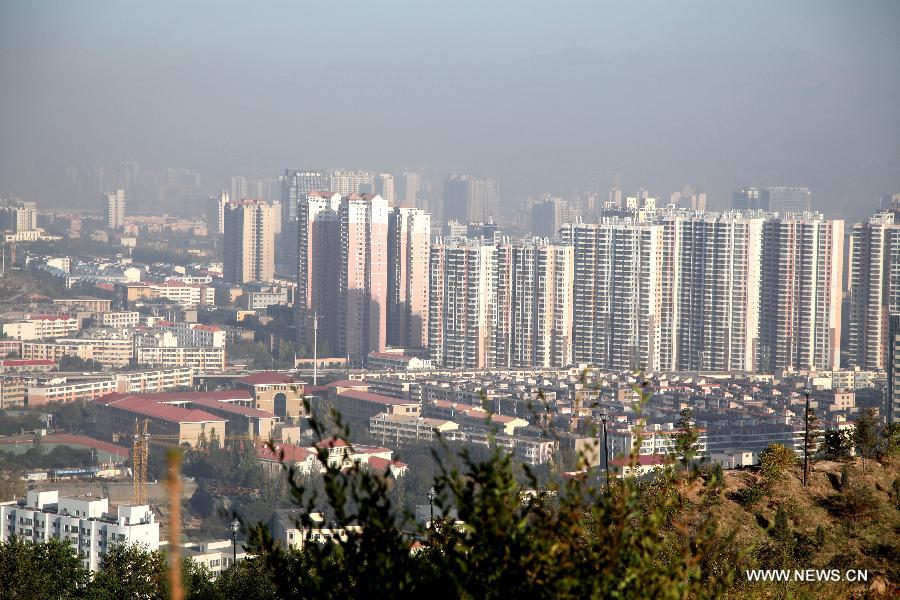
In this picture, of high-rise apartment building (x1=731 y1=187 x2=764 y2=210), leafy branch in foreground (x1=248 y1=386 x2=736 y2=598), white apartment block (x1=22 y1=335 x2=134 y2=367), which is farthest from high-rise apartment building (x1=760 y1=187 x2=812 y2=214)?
leafy branch in foreground (x1=248 y1=386 x2=736 y2=598)

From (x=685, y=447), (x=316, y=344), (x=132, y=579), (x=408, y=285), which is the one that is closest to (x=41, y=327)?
(x=316, y=344)

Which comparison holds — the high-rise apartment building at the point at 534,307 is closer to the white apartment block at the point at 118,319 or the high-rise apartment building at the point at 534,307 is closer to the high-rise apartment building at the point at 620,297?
the high-rise apartment building at the point at 620,297

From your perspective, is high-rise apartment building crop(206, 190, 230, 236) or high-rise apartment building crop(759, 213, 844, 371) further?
high-rise apartment building crop(206, 190, 230, 236)

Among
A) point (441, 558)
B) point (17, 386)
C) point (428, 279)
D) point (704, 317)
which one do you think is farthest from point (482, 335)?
point (441, 558)

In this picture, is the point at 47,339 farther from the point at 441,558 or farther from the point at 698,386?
the point at 441,558

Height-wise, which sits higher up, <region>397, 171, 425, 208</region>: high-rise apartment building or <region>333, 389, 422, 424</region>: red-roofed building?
<region>397, 171, 425, 208</region>: high-rise apartment building

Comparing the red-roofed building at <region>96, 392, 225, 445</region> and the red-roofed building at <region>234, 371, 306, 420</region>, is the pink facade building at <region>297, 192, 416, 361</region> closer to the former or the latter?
the red-roofed building at <region>234, 371, 306, 420</region>

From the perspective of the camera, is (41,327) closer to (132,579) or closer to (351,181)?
(351,181)
